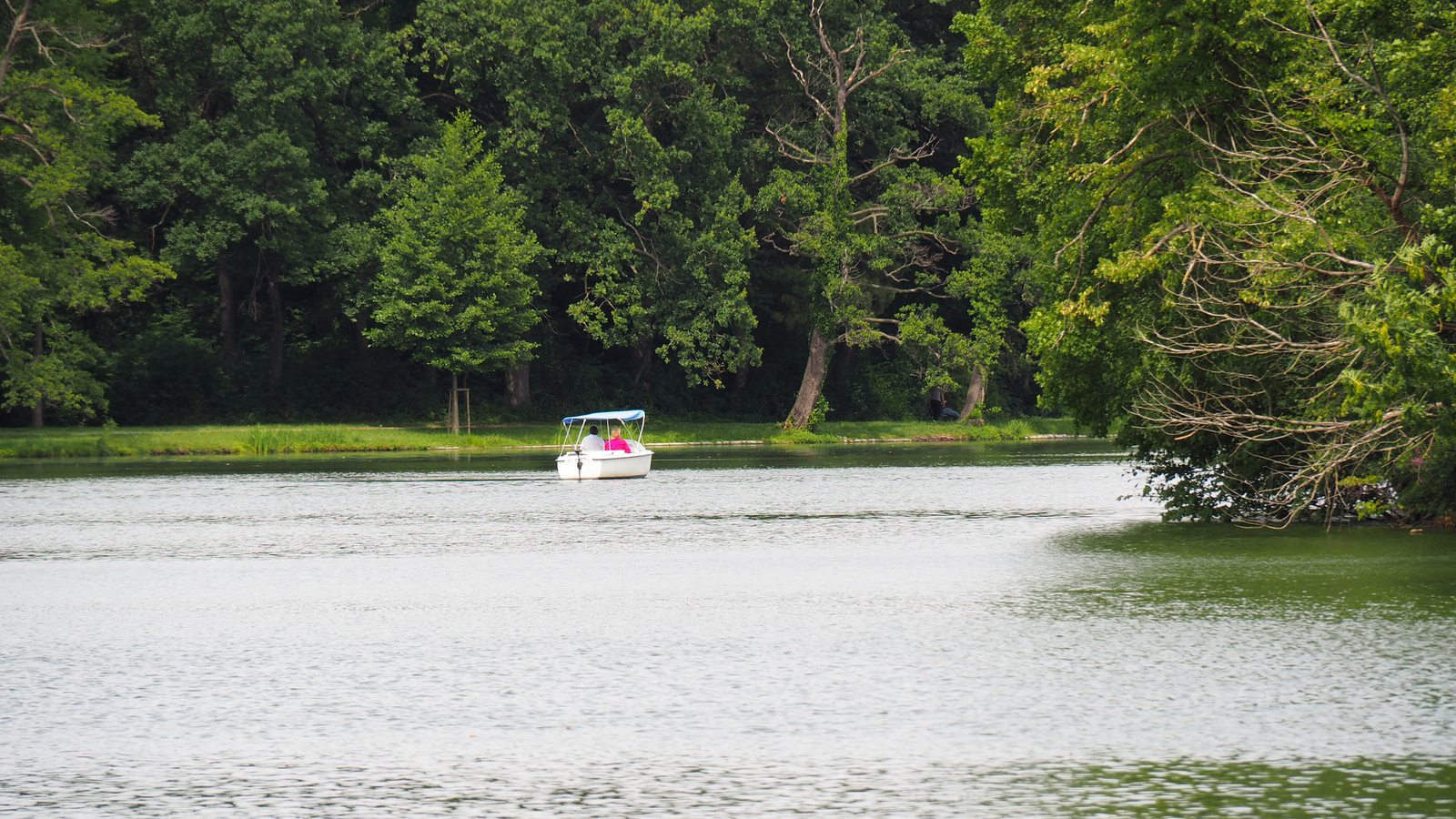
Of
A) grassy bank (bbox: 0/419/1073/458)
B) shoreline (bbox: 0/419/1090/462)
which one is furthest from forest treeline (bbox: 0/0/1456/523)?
shoreline (bbox: 0/419/1090/462)

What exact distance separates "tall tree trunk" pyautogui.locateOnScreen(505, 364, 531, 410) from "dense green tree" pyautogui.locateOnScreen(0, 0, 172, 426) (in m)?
16.2

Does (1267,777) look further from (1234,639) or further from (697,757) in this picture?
(1234,639)

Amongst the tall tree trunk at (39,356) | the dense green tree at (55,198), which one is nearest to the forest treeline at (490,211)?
the dense green tree at (55,198)

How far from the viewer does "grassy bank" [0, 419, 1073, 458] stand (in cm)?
5609

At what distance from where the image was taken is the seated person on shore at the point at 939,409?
8175 centimetres

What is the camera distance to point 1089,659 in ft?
46.5

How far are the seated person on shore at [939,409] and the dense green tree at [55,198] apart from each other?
39425 millimetres

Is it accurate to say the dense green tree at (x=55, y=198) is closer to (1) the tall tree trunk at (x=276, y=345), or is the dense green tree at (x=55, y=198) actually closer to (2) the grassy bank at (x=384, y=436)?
(2) the grassy bank at (x=384, y=436)

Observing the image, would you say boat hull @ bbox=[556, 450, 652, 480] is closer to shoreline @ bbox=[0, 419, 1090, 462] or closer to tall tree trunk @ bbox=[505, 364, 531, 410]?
shoreline @ bbox=[0, 419, 1090, 462]

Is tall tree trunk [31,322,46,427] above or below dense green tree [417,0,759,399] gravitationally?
below

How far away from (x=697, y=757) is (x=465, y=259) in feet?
176

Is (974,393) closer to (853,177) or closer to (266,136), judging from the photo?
(853,177)

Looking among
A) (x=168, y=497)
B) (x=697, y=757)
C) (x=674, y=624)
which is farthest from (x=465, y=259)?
(x=697, y=757)

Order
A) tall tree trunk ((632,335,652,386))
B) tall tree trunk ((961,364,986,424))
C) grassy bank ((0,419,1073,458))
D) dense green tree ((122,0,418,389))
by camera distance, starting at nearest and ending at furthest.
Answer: grassy bank ((0,419,1073,458)), dense green tree ((122,0,418,389)), tall tree trunk ((961,364,986,424)), tall tree trunk ((632,335,652,386))
